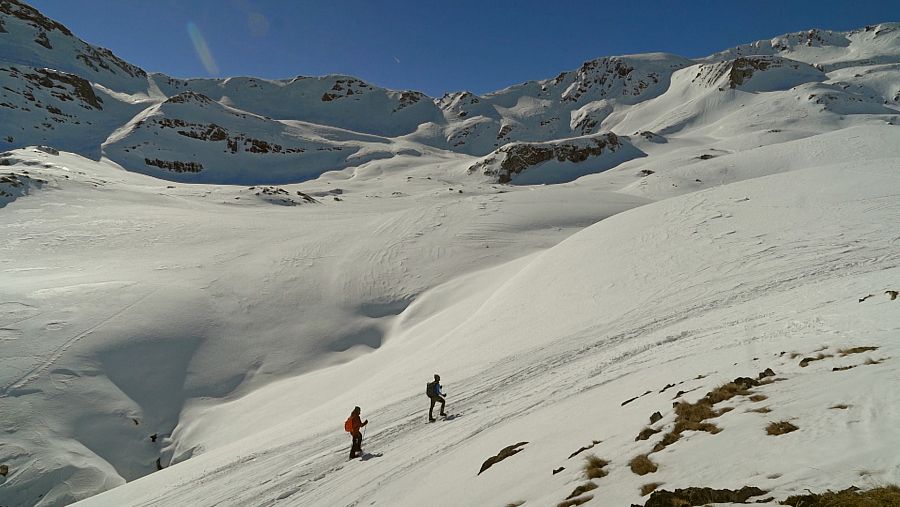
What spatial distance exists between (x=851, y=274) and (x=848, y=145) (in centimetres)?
4648

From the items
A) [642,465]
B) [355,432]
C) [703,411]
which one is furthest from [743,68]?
[642,465]

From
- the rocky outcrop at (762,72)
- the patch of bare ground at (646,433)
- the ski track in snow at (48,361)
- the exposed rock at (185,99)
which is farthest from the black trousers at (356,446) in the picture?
the rocky outcrop at (762,72)

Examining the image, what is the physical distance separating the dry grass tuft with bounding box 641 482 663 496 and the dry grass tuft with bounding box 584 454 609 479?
708mm

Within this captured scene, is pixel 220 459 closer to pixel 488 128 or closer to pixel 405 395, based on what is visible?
pixel 405 395

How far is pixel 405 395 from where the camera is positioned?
1273cm

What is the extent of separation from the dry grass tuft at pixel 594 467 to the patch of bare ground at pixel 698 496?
3.68ft

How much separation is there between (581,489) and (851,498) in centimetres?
251

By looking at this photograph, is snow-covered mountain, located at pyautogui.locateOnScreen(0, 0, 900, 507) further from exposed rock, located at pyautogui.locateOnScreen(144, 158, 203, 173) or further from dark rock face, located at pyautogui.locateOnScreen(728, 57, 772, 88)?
dark rock face, located at pyautogui.locateOnScreen(728, 57, 772, 88)

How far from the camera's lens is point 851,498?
3377 mm

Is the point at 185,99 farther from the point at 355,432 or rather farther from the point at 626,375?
the point at 626,375

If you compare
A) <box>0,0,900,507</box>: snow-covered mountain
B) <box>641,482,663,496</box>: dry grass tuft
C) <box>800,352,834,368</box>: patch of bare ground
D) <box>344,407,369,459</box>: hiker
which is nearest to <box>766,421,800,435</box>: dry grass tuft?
<box>0,0,900,507</box>: snow-covered mountain

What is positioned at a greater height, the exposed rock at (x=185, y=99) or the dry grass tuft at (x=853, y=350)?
the exposed rock at (x=185, y=99)

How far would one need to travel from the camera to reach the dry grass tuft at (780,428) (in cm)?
486

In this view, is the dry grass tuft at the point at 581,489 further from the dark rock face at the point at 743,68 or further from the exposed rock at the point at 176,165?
the dark rock face at the point at 743,68
